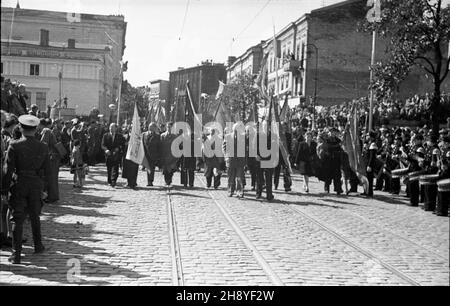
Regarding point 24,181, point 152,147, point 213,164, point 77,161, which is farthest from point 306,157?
point 24,181

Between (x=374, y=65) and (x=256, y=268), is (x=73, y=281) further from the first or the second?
(x=374, y=65)

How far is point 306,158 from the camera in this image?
15.3 metres

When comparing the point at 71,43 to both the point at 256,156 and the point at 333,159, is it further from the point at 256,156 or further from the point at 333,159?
the point at 333,159

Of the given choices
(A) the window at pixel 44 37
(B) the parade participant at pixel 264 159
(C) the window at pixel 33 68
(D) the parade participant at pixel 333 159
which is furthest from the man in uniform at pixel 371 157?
(C) the window at pixel 33 68

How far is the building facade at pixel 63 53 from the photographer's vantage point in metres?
8.40

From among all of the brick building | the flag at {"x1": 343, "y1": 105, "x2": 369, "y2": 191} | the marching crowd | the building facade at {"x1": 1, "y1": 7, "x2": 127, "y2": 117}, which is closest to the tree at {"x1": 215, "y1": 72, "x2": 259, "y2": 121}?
the brick building

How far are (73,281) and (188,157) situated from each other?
31.9ft

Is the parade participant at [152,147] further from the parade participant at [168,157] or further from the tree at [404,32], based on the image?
the tree at [404,32]

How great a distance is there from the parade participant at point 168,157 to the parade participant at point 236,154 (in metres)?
2.16

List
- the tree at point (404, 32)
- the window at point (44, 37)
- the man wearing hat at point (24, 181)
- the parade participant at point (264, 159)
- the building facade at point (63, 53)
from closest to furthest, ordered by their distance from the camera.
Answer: the man wearing hat at point (24, 181)
the building facade at point (63, 53)
the tree at point (404, 32)
the window at point (44, 37)
the parade participant at point (264, 159)

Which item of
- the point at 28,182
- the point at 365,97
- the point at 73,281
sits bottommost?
the point at 73,281

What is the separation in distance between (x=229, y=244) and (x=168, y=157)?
7.72 m

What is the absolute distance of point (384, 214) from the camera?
1144 cm
